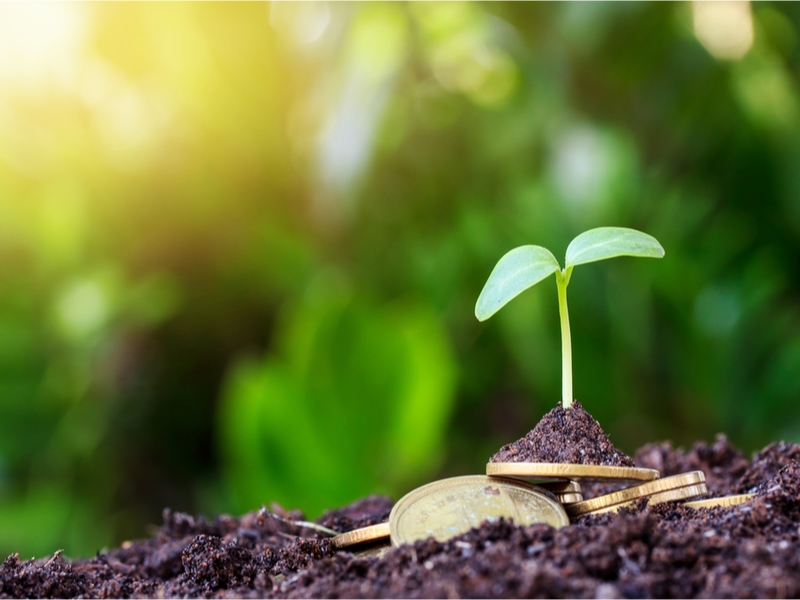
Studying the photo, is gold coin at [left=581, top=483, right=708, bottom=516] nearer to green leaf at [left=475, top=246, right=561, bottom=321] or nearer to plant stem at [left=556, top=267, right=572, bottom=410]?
plant stem at [left=556, top=267, right=572, bottom=410]

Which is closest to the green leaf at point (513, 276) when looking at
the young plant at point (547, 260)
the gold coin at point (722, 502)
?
the young plant at point (547, 260)

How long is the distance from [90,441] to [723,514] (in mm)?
1710

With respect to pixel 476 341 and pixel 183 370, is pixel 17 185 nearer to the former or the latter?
pixel 183 370

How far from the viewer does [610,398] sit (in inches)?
74.4

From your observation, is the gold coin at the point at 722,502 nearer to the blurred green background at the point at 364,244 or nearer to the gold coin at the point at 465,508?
the gold coin at the point at 465,508

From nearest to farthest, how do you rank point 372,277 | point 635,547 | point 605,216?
1. point 635,547
2. point 605,216
3. point 372,277

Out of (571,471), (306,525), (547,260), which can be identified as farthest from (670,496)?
(306,525)

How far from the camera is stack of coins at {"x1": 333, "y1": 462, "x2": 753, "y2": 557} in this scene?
580 mm

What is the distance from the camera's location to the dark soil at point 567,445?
61cm

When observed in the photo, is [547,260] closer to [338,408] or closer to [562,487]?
[562,487]

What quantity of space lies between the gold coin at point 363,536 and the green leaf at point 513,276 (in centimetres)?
21

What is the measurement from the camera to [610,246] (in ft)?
1.96

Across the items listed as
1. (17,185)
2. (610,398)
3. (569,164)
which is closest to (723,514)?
(610,398)

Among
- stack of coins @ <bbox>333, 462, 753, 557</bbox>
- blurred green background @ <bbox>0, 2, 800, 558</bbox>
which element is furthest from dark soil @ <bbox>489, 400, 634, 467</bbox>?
blurred green background @ <bbox>0, 2, 800, 558</bbox>
